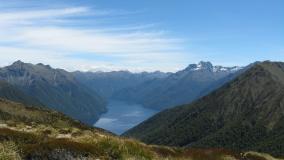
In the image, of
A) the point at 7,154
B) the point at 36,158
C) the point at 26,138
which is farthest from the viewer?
the point at 26,138

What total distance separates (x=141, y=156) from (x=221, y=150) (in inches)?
394

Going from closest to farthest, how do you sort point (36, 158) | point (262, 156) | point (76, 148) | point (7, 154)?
point (7, 154), point (36, 158), point (76, 148), point (262, 156)

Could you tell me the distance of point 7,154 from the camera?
17.3 m

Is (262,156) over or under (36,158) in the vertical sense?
under

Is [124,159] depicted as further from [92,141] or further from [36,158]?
[36,158]

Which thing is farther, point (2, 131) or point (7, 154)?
point (2, 131)

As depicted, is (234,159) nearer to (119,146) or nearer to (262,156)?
(262,156)

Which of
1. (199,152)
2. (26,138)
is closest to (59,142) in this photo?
(26,138)

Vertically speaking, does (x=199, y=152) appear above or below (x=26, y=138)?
below

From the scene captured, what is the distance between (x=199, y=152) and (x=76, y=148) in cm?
1186

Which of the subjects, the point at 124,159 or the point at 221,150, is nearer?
the point at 124,159

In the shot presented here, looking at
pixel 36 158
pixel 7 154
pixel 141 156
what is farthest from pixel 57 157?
pixel 141 156

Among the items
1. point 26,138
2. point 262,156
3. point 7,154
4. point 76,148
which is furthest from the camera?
point 262,156

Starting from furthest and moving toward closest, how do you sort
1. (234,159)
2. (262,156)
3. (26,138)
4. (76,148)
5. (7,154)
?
(262,156)
(234,159)
(26,138)
(76,148)
(7,154)
